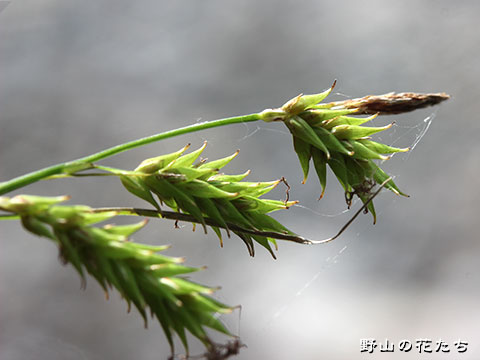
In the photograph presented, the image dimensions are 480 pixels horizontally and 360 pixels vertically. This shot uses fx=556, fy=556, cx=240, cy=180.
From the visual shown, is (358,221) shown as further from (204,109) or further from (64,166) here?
(64,166)

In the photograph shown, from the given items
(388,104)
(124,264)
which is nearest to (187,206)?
(124,264)

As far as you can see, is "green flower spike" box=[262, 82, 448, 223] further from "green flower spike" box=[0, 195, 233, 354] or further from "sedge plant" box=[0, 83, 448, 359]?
"green flower spike" box=[0, 195, 233, 354]

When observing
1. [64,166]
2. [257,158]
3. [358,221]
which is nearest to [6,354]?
[257,158]

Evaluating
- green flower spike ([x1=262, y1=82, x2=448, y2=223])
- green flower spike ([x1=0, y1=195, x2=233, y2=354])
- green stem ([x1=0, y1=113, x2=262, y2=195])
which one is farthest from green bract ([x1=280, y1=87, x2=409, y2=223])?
green flower spike ([x1=0, y1=195, x2=233, y2=354])

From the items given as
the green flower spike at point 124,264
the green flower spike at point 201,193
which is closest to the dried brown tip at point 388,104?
the green flower spike at point 201,193

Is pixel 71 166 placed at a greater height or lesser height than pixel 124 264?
greater

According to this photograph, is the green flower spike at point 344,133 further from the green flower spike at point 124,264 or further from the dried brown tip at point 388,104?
the green flower spike at point 124,264

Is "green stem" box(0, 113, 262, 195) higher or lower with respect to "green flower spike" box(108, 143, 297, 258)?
higher

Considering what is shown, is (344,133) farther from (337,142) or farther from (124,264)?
(124,264)
